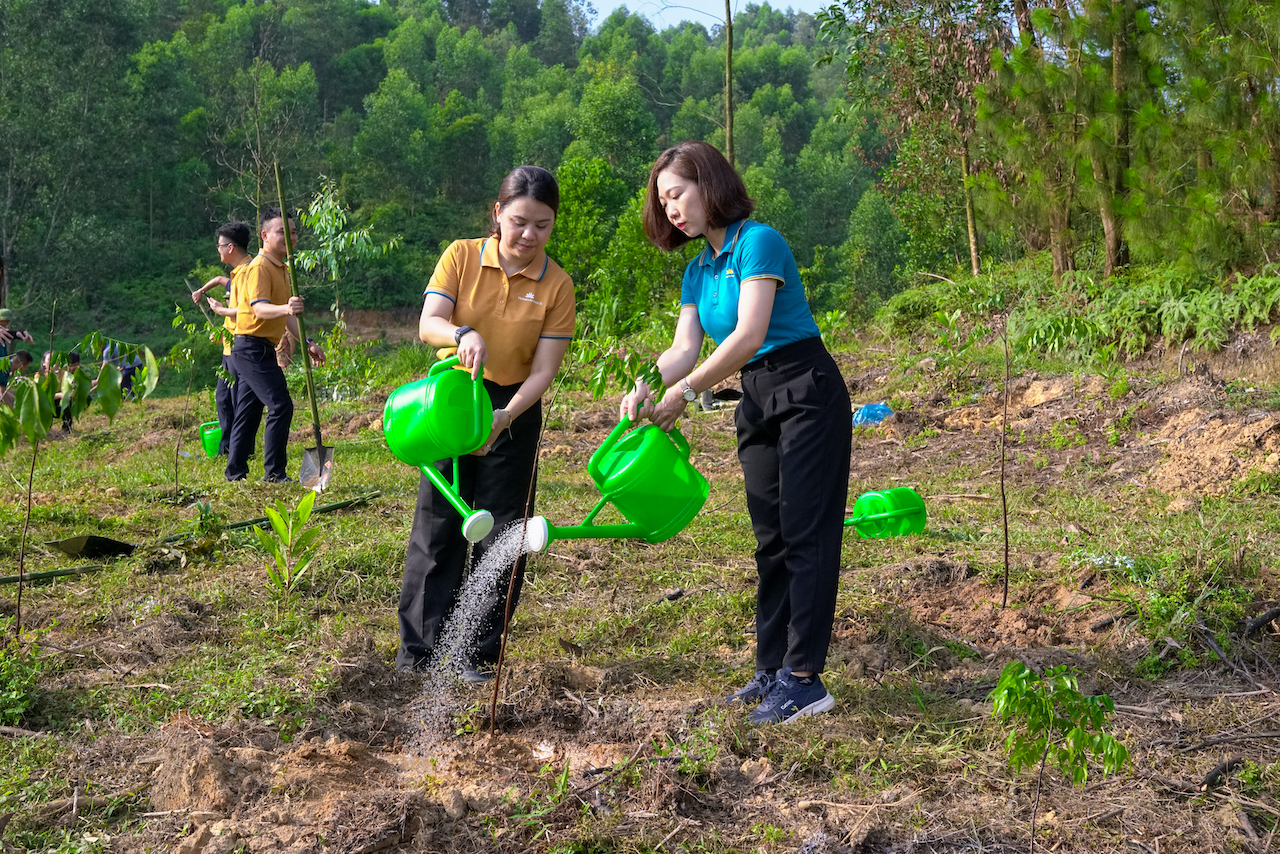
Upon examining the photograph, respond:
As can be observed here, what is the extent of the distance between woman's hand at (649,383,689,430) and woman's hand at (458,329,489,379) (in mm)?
436

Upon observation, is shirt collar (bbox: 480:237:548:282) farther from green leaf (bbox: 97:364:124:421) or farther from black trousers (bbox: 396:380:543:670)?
green leaf (bbox: 97:364:124:421)

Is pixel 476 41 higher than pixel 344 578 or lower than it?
higher

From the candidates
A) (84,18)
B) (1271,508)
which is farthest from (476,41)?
(1271,508)

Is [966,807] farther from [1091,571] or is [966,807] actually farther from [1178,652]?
[1091,571]

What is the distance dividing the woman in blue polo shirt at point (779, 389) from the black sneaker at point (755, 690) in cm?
10

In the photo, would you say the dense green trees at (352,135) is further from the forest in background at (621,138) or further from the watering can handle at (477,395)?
the watering can handle at (477,395)

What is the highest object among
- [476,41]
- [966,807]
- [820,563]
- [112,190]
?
[476,41]

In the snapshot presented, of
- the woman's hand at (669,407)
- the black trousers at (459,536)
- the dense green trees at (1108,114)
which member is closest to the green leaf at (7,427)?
the black trousers at (459,536)

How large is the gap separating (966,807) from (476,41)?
70720 mm

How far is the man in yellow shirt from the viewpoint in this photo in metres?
5.20

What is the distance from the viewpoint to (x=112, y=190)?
31719 millimetres

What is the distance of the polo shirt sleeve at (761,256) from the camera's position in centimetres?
229

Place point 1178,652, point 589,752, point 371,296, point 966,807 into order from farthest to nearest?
1. point 371,296
2. point 1178,652
3. point 589,752
4. point 966,807

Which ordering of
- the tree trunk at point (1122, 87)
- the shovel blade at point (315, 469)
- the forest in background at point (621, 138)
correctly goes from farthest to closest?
the tree trunk at point (1122, 87) < the forest in background at point (621, 138) < the shovel blade at point (315, 469)
